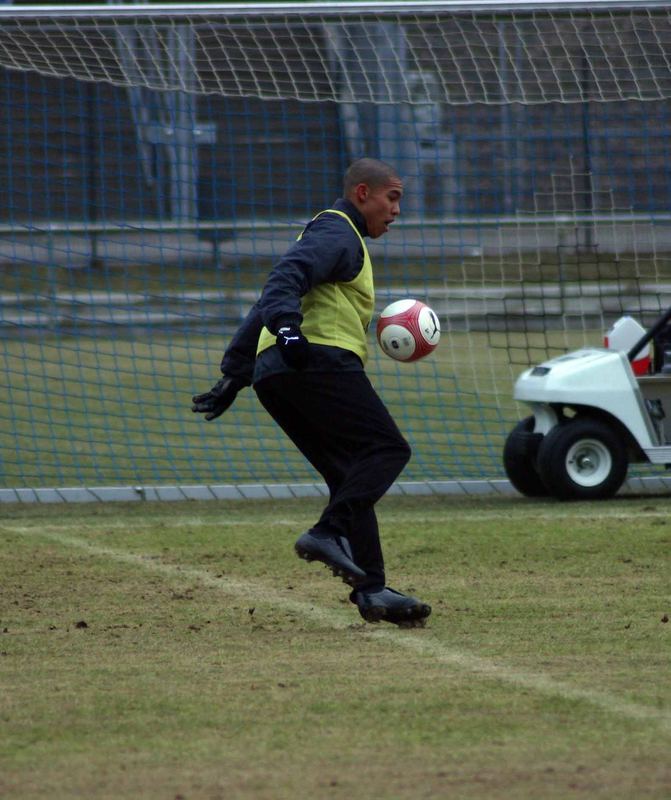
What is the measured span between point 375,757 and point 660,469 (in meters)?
7.46

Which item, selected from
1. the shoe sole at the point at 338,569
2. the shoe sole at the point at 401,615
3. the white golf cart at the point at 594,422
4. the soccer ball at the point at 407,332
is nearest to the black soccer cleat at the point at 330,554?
the shoe sole at the point at 338,569

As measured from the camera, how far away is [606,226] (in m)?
13.2

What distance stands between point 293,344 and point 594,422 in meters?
4.28

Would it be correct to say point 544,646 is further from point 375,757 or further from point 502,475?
point 502,475

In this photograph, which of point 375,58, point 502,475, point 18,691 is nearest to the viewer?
point 18,691

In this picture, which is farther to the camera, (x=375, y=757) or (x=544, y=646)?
(x=544, y=646)

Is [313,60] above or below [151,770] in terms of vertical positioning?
above

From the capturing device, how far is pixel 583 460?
949cm

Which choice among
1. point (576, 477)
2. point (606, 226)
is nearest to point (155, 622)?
point (576, 477)

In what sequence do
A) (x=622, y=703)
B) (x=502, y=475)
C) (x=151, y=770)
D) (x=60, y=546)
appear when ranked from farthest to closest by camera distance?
(x=502, y=475) < (x=60, y=546) < (x=622, y=703) < (x=151, y=770)

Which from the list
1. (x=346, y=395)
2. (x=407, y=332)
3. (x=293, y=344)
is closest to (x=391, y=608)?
(x=346, y=395)

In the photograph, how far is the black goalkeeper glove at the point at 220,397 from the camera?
6215mm

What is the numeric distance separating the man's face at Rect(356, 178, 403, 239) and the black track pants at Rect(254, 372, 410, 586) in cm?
62

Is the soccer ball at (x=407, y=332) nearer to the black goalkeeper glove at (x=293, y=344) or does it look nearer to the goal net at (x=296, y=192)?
the black goalkeeper glove at (x=293, y=344)
